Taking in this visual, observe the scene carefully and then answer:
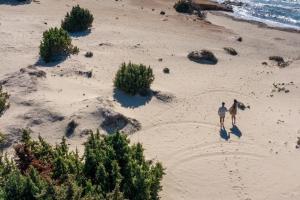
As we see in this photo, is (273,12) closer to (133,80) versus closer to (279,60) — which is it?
(279,60)

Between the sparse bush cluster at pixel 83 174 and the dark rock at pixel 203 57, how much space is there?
16277mm

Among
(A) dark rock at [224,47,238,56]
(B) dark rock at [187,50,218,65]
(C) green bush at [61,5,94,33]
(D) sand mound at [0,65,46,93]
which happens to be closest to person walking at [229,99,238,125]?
(B) dark rock at [187,50,218,65]

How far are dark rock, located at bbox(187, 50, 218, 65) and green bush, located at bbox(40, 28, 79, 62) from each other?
872 centimetres

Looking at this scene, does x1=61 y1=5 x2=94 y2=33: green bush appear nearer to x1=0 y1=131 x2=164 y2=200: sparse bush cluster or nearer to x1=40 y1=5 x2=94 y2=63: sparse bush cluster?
x1=40 y1=5 x2=94 y2=63: sparse bush cluster

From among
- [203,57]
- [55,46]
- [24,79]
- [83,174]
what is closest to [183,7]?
[203,57]

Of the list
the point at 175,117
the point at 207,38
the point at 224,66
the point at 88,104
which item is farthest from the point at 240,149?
the point at 207,38

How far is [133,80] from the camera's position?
26344 mm

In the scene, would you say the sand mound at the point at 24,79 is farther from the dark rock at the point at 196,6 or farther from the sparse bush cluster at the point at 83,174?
the dark rock at the point at 196,6

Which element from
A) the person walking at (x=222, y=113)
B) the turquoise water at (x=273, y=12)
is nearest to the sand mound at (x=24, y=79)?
the person walking at (x=222, y=113)

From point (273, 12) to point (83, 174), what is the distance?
43.8 metres

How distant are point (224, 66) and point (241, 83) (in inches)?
130

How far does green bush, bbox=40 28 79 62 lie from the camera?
30.3 metres

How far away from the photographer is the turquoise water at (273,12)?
5209 cm

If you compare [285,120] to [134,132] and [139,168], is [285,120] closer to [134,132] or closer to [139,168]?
[134,132]
